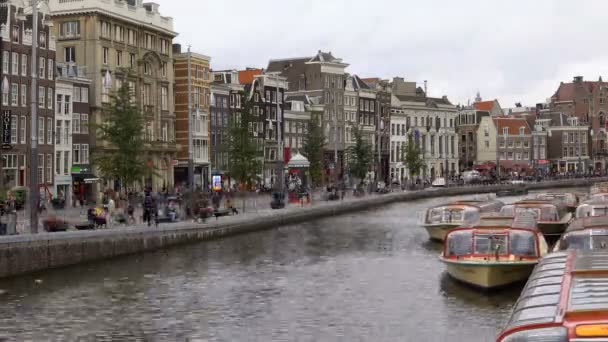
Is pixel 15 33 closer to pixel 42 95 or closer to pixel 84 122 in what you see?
pixel 42 95

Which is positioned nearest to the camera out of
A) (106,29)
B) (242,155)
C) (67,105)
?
(67,105)

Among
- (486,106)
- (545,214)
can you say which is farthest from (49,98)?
(486,106)

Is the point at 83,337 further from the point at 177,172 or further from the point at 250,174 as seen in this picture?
the point at 177,172

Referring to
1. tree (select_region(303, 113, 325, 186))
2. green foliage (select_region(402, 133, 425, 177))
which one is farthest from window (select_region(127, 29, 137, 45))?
green foliage (select_region(402, 133, 425, 177))

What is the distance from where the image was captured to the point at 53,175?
7538 centimetres

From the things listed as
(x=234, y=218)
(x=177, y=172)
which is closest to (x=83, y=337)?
(x=234, y=218)

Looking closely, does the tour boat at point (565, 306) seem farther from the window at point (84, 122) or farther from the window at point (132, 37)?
the window at point (132, 37)

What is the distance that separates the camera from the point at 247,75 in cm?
11831

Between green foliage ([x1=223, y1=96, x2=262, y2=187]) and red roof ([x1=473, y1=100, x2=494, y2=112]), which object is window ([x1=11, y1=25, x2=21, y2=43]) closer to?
green foliage ([x1=223, y1=96, x2=262, y2=187])

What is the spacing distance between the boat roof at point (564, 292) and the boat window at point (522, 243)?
51.8ft

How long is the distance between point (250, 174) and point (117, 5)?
19339 millimetres

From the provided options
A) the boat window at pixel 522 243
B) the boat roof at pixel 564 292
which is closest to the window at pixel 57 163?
the boat window at pixel 522 243

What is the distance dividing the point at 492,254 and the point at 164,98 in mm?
→ 64726

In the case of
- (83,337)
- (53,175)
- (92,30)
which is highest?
(92,30)
